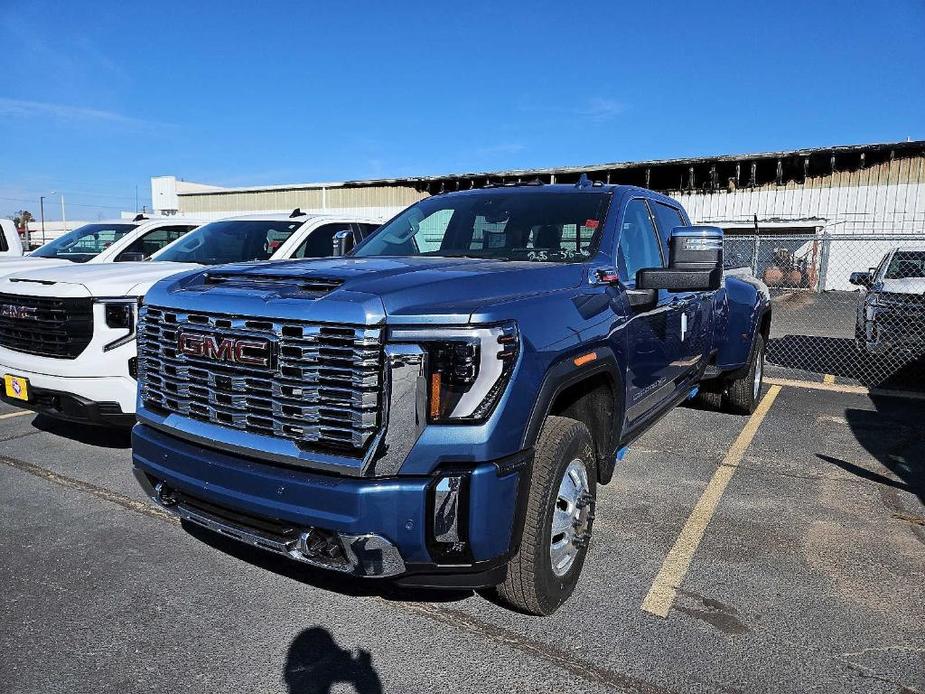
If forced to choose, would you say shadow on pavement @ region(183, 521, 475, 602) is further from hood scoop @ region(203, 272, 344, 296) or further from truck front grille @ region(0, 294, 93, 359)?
truck front grille @ region(0, 294, 93, 359)

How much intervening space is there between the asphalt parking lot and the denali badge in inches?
44.5

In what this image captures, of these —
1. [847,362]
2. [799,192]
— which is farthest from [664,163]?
[847,362]

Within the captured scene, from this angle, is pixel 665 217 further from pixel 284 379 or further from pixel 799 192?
pixel 799 192

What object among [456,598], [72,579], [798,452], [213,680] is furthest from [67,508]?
[798,452]

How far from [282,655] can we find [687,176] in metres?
33.1

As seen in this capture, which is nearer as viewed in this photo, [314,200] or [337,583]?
[337,583]

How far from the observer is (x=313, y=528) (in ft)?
7.97

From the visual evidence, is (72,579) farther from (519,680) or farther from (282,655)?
(519,680)

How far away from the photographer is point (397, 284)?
8.45 feet

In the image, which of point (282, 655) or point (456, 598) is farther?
point (456, 598)

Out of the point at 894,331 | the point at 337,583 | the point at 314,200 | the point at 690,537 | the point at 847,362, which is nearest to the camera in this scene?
the point at 337,583

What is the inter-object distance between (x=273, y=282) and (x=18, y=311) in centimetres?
344

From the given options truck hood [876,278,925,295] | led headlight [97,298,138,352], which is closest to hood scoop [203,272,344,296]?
led headlight [97,298,138,352]

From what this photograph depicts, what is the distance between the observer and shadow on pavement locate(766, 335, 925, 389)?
9016 mm
